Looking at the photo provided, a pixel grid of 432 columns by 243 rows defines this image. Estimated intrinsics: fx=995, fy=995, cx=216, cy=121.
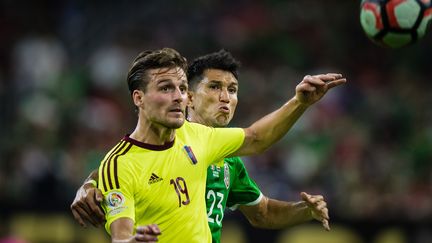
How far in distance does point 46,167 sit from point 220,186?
5.50 m

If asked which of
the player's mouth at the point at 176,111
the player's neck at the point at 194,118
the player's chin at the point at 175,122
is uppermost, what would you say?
the player's mouth at the point at 176,111

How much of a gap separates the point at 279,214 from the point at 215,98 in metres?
1.03

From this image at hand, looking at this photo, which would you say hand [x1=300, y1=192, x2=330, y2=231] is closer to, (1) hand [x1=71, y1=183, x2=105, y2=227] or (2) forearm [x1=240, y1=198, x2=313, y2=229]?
(2) forearm [x1=240, y1=198, x2=313, y2=229]

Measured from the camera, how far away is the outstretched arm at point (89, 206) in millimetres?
5958

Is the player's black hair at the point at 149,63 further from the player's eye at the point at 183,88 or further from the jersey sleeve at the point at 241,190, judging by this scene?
the jersey sleeve at the point at 241,190

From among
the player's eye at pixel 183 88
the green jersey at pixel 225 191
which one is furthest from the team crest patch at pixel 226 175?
the player's eye at pixel 183 88

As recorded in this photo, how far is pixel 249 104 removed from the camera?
14.2m

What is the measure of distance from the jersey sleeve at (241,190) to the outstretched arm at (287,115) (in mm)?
1125

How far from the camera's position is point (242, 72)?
580 inches

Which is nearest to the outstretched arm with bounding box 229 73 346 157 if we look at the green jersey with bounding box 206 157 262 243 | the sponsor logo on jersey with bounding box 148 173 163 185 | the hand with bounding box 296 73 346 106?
the hand with bounding box 296 73 346 106

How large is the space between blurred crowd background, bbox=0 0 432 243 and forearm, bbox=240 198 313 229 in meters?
3.46

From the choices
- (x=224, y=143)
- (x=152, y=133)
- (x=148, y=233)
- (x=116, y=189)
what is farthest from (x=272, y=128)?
(x=148, y=233)

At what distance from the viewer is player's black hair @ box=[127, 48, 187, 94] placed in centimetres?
606

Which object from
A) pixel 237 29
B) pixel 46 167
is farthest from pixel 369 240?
pixel 237 29
